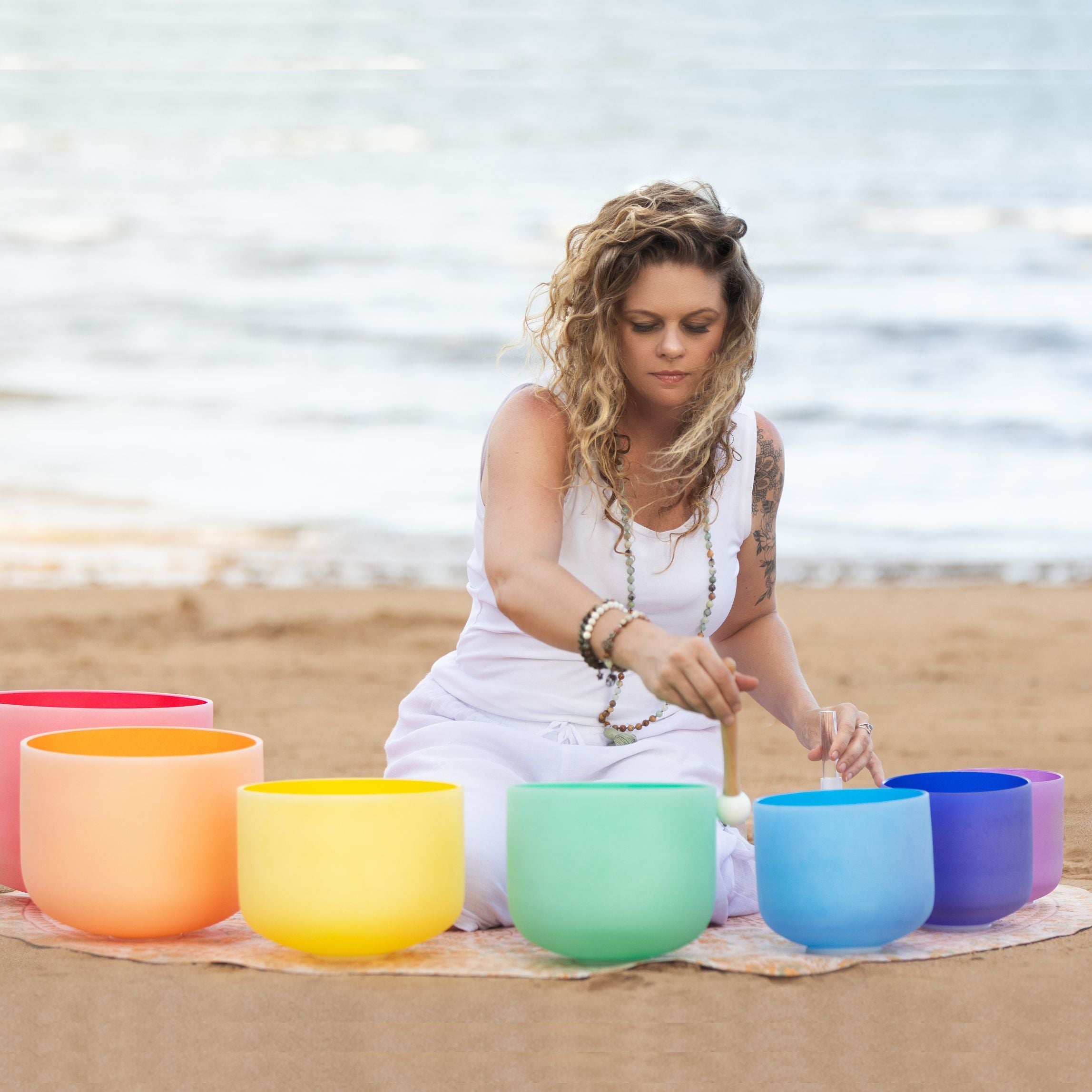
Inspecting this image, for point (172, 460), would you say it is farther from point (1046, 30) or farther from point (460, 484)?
point (1046, 30)

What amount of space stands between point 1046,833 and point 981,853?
→ 1.08 ft

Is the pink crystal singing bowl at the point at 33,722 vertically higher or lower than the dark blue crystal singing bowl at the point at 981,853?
higher

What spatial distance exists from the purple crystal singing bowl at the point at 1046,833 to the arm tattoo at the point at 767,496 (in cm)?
62

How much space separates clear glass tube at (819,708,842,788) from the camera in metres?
2.60

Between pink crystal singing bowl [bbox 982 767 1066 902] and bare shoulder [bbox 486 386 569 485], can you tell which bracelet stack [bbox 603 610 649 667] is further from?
pink crystal singing bowl [bbox 982 767 1066 902]

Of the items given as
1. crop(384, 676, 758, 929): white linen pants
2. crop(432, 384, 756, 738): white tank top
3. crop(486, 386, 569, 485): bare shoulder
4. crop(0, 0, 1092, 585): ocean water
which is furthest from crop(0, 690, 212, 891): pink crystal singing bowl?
crop(0, 0, 1092, 585): ocean water

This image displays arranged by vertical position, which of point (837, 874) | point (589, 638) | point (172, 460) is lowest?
point (837, 874)

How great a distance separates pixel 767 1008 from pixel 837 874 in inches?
10.0

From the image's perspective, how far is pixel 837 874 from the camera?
222cm

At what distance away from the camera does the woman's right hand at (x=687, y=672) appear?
6.77 ft

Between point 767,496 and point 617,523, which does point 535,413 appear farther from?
point 767,496

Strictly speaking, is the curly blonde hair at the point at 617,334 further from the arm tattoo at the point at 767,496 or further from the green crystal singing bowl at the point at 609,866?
the green crystal singing bowl at the point at 609,866

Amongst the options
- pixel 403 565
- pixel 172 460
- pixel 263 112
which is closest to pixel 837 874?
pixel 403 565

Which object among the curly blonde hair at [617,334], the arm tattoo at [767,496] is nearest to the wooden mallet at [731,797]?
the curly blonde hair at [617,334]
